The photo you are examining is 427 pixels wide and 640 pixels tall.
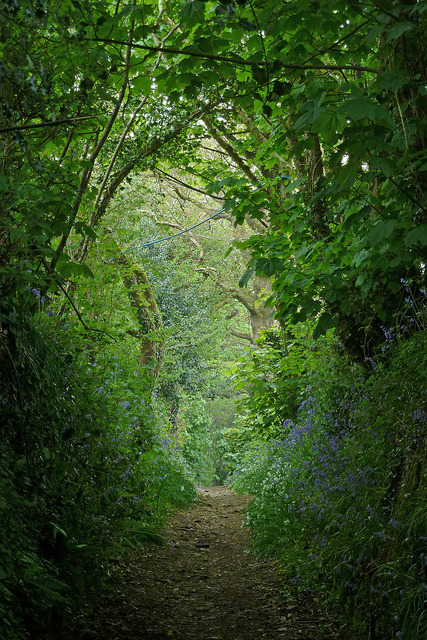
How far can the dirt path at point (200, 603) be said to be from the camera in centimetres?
366

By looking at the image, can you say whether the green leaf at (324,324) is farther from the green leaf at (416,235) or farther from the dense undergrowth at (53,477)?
the dense undergrowth at (53,477)

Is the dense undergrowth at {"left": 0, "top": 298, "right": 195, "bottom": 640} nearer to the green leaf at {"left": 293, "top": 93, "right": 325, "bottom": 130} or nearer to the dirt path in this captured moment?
the dirt path

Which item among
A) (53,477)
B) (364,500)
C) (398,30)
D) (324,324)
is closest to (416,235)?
(398,30)

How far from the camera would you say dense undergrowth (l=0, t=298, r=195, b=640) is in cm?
276

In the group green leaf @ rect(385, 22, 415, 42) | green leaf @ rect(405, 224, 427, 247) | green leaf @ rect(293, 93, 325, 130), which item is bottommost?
green leaf @ rect(405, 224, 427, 247)

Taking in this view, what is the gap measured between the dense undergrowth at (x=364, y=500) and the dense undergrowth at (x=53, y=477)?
1.62m

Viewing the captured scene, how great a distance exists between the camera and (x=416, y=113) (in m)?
3.73

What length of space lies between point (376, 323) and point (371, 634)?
290cm

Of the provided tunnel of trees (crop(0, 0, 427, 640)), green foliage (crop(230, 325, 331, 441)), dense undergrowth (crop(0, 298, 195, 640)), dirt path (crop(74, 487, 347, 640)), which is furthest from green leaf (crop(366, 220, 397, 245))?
green foliage (crop(230, 325, 331, 441))

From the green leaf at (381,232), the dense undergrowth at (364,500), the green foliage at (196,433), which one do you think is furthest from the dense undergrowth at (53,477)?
the green foliage at (196,433)

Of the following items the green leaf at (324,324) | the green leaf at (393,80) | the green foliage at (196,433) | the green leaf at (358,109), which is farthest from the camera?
the green foliage at (196,433)

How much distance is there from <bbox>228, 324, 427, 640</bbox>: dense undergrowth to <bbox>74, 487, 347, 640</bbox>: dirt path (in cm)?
23

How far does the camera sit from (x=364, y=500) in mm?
3719

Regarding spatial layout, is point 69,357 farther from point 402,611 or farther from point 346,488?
point 402,611
